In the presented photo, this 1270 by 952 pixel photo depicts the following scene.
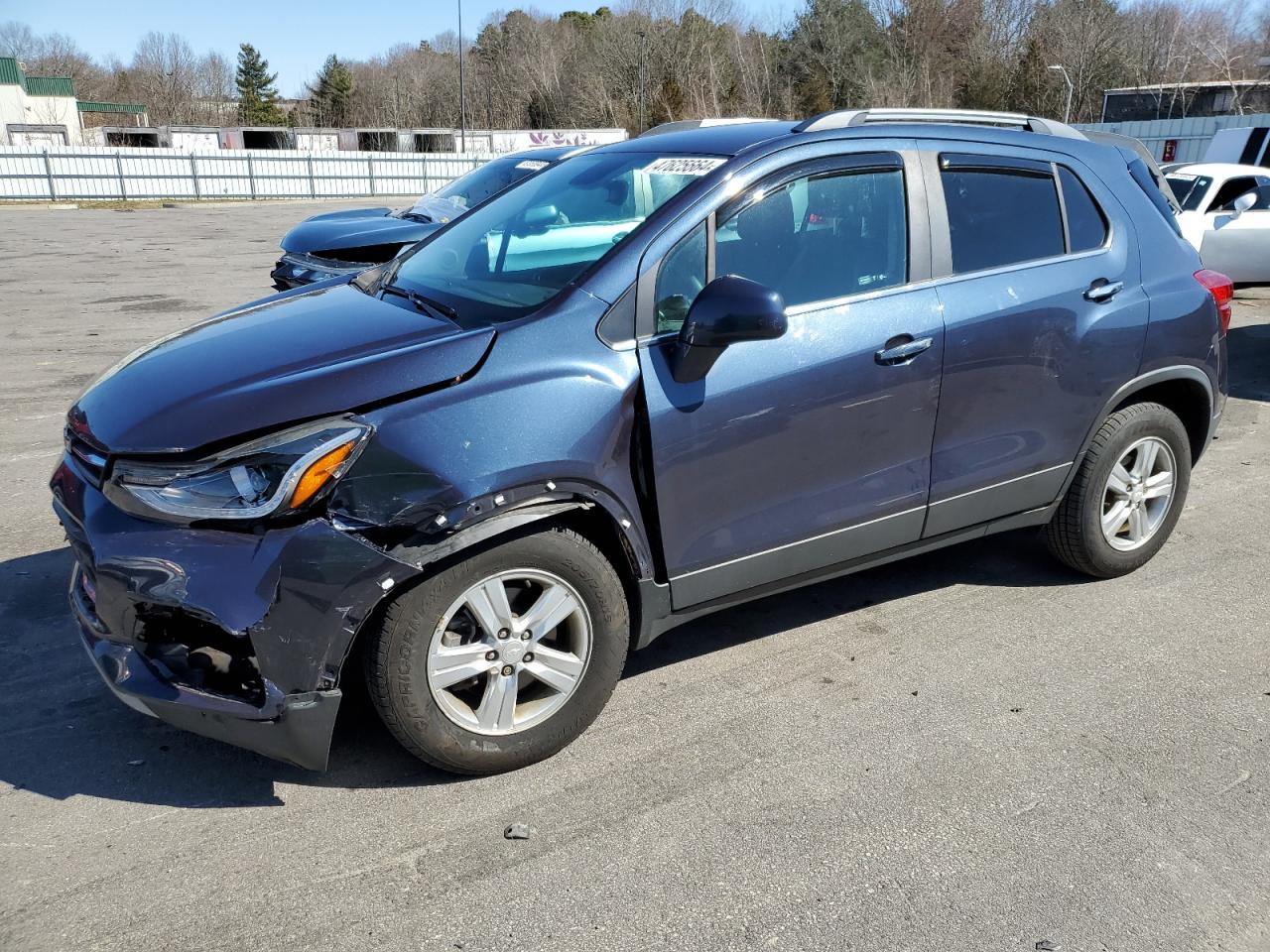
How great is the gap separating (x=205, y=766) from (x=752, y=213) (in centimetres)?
246

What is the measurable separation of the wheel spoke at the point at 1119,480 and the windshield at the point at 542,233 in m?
2.19

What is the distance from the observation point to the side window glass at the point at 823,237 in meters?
3.51

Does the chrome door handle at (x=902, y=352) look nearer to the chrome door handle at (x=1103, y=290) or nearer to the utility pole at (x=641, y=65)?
the chrome door handle at (x=1103, y=290)

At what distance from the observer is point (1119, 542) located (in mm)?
4617

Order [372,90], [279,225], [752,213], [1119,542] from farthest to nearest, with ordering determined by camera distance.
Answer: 1. [372,90]
2. [279,225]
3. [1119,542]
4. [752,213]

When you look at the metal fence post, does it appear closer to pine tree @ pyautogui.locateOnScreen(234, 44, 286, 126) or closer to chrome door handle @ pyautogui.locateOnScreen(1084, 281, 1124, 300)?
Answer: chrome door handle @ pyautogui.locateOnScreen(1084, 281, 1124, 300)

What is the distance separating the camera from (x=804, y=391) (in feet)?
11.4

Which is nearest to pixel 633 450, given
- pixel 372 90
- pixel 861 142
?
pixel 861 142

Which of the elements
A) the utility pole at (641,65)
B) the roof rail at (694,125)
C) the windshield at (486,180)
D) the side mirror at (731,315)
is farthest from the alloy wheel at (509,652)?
the utility pole at (641,65)

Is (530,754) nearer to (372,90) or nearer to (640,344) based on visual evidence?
(640,344)

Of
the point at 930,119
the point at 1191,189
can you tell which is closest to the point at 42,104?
the point at 1191,189

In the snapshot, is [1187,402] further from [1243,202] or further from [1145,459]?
[1243,202]

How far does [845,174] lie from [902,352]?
2.13 feet

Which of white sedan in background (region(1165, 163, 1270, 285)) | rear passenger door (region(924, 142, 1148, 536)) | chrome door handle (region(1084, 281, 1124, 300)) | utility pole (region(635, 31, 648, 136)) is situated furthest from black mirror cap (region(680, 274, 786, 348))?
utility pole (region(635, 31, 648, 136))
